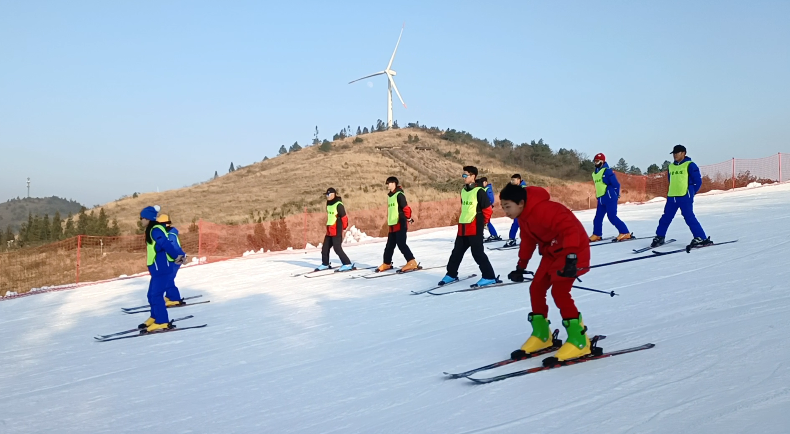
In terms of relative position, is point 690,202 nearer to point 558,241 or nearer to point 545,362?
point 558,241

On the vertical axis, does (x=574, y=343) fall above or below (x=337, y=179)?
below

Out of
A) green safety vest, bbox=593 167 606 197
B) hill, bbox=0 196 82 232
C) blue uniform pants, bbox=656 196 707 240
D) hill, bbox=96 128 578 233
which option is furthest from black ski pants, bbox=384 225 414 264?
hill, bbox=0 196 82 232

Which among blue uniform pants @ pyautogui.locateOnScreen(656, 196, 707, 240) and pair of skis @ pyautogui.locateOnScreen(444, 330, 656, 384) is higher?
blue uniform pants @ pyautogui.locateOnScreen(656, 196, 707, 240)

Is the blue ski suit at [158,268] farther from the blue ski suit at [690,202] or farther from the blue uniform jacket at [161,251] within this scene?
the blue ski suit at [690,202]

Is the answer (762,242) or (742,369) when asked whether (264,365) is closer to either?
(742,369)

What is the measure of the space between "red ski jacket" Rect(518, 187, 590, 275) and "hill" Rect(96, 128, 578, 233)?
114 feet

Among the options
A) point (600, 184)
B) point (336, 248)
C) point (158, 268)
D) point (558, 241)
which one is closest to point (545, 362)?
point (558, 241)

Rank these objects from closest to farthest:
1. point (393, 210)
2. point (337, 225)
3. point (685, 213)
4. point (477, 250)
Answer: point (477, 250), point (685, 213), point (393, 210), point (337, 225)

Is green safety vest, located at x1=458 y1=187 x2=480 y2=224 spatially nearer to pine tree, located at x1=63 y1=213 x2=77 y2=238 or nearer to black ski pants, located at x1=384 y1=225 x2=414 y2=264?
black ski pants, located at x1=384 y1=225 x2=414 y2=264

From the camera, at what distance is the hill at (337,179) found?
49.0 m

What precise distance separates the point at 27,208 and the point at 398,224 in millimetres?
156234

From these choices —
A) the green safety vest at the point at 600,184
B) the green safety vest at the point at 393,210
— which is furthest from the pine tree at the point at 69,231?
the green safety vest at the point at 600,184

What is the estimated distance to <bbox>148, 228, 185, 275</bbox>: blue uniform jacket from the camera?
29.3 feet

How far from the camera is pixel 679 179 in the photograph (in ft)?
39.0
